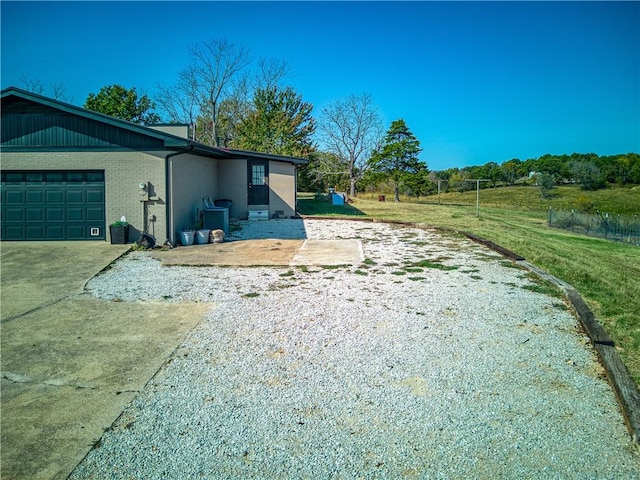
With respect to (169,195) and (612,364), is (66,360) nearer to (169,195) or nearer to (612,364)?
(612,364)

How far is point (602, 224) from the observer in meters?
21.5

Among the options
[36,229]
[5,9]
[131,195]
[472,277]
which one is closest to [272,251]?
[131,195]

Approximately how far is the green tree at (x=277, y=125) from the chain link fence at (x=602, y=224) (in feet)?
54.8

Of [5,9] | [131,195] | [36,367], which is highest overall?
[5,9]

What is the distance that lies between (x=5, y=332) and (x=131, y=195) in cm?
658

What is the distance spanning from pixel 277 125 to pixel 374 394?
104ft

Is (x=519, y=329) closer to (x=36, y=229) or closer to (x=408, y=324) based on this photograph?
(x=408, y=324)

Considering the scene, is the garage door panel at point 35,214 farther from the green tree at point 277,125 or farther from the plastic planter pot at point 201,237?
the green tree at point 277,125

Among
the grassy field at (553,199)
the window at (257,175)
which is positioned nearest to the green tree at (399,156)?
the grassy field at (553,199)

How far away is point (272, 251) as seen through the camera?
11383 millimetres

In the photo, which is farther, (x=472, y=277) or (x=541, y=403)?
(x=472, y=277)

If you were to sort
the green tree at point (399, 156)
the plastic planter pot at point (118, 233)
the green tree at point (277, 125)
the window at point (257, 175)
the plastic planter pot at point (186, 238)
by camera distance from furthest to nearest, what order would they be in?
the green tree at point (399, 156) → the green tree at point (277, 125) → the window at point (257, 175) → the plastic planter pot at point (186, 238) → the plastic planter pot at point (118, 233)

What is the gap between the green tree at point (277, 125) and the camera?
33031mm

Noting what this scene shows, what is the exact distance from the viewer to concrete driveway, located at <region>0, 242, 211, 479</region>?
3.35 metres
